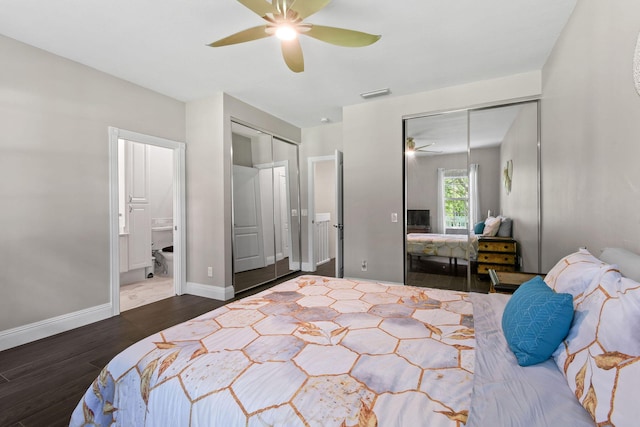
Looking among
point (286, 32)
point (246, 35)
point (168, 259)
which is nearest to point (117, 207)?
point (168, 259)

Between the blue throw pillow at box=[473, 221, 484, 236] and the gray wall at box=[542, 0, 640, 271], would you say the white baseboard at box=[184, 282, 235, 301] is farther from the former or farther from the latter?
the gray wall at box=[542, 0, 640, 271]

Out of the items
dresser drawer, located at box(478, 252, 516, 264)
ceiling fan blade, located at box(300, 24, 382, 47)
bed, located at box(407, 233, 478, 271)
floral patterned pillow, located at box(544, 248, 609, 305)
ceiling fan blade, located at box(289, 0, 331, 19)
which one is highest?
ceiling fan blade, located at box(289, 0, 331, 19)

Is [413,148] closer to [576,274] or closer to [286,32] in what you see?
[286,32]

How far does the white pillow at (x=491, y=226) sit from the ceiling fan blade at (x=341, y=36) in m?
2.65

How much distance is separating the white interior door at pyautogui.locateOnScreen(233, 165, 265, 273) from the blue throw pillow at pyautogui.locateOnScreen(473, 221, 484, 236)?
3048mm

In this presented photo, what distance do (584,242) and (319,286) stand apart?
1906 millimetres

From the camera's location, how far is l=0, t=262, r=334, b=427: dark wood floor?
1793 millimetres

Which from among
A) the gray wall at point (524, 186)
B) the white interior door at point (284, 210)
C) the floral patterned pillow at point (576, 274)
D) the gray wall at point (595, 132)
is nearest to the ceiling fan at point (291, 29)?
the gray wall at point (595, 132)

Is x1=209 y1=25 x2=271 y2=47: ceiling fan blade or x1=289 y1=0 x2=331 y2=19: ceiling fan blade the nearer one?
x1=289 y1=0 x2=331 y2=19: ceiling fan blade

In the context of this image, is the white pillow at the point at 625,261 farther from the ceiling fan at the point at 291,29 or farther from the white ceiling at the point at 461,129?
the white ceiling at the point at 461,129

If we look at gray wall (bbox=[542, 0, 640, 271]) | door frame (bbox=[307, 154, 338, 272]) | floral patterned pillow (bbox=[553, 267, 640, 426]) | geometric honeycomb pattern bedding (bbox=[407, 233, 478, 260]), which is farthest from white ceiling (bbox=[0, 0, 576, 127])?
floral patterned pillow (bbox=[553, 267, 640, 426])

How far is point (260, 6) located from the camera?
1840 mm

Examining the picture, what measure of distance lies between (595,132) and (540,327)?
154cm

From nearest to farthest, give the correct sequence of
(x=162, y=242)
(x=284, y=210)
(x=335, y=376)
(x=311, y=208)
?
1. (x=335, y=376)
2. (x=284, y=210)
3. (x=311, y=208)
4. (x=162, y=242)
